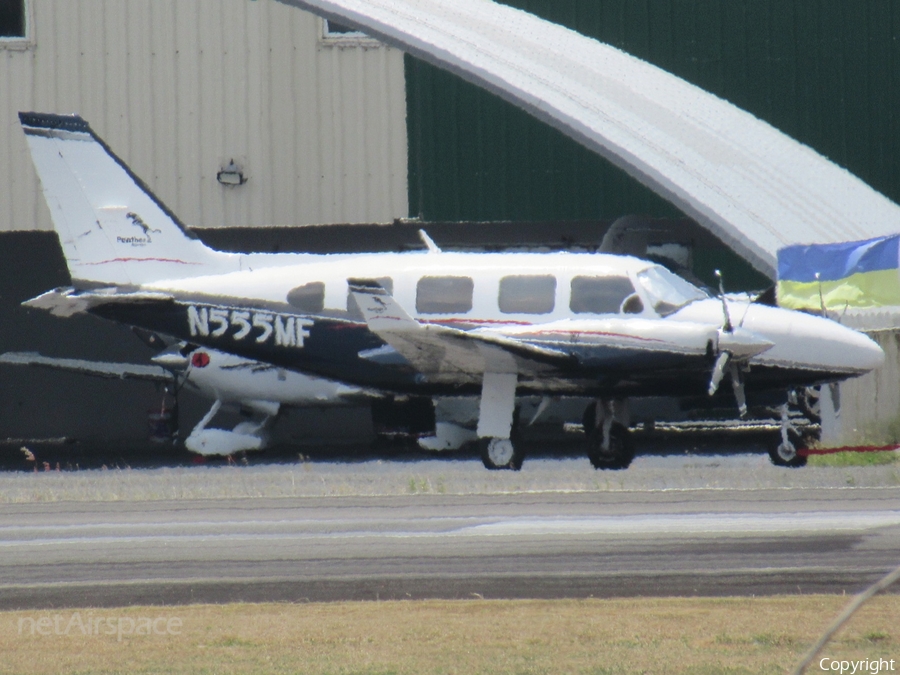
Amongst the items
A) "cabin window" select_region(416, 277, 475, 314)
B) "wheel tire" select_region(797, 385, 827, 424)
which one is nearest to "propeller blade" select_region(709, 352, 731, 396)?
"cabin window" select_region(416, 277, 475, 314)

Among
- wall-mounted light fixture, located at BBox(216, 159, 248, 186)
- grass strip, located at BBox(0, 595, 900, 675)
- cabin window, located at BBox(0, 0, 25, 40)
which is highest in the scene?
cabin window, located at BBox(0, 0, 25, 40)

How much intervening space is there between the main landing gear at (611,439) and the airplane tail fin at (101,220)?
6862 mm

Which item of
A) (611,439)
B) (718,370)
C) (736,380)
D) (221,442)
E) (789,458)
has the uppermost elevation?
(718,370)

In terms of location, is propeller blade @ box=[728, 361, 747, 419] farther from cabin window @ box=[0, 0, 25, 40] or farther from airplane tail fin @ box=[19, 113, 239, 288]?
cabin window @ box=[0, 0, 25, 40]

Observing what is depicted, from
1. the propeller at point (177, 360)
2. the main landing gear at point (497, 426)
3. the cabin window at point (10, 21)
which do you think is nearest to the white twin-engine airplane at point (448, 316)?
the main landing gear at point (497, 426)

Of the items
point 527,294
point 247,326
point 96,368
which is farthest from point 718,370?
point 96,368

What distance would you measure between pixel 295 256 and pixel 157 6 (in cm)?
765

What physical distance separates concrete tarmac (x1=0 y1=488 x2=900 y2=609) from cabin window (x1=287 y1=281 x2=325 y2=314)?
3433 millimetres

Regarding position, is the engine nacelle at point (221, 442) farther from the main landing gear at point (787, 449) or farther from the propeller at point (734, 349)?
the propeller at point (734, 349)

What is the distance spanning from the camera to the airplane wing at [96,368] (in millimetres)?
24547

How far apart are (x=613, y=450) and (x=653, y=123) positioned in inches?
351

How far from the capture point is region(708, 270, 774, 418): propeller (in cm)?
1562

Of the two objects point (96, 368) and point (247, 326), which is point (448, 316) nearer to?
point (247, 326)

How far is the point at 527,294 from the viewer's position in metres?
17.8
